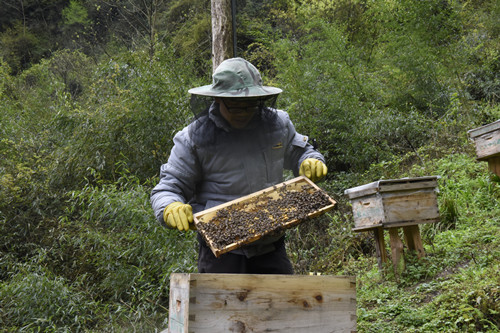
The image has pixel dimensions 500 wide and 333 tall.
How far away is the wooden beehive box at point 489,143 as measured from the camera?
14.8 ft

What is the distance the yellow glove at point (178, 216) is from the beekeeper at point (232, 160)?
0.05 meters

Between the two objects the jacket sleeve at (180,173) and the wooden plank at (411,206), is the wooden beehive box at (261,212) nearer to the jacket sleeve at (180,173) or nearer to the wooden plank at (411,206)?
the jacket sleeve at (180,173)

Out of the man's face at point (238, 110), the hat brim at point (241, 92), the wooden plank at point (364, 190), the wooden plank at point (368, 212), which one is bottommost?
the wooden plank at point (368, 212)

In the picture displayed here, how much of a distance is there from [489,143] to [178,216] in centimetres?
340

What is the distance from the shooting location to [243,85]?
2.60 meters

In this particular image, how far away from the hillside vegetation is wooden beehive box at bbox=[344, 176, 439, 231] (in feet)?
1.66

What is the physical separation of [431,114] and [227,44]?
398 centimetres

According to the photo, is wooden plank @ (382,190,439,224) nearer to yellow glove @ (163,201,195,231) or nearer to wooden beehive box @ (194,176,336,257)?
wooden beehive box @ (194,176,336,257)

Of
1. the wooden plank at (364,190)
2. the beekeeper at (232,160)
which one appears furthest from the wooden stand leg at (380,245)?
the beekeeper at (232,160)

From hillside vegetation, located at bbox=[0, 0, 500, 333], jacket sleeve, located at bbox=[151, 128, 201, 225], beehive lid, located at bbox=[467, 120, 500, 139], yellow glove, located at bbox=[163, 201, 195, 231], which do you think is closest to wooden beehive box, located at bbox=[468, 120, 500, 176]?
beehive lid, located at bbox=[467, 120, 500, 139]

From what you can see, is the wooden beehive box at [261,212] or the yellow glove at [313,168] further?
the yellow glove at [313,168]

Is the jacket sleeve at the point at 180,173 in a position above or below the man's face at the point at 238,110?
below

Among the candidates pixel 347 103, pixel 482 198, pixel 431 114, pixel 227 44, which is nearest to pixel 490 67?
pixel 431 114

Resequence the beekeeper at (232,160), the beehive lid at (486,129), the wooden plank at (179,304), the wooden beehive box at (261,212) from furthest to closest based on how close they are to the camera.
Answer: the beehive lid at (486,129)
the beekeeper at (232,160)
the wooden beehive box at (261,212)
the wooden plank at (179,304)
